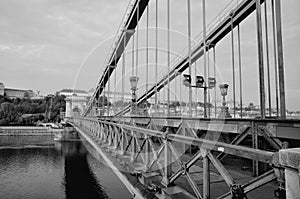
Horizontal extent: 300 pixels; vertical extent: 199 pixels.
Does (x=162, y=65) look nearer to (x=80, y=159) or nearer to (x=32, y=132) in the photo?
(x=80, y=159)

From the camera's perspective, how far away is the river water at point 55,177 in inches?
539

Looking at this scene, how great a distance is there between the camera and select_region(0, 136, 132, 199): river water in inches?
539

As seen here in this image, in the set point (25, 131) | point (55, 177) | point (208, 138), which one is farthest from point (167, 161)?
point (25, 131)

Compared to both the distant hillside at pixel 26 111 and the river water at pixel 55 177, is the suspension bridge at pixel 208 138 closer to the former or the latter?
the river water at pixel 55 177

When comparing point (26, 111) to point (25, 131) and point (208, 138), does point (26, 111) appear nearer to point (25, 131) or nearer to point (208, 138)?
point (25, 131)

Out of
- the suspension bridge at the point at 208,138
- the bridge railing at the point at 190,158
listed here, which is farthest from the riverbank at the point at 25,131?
the bridge railing at the point at 190,158

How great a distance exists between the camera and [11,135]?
133ft

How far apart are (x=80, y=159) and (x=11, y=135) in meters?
23.5

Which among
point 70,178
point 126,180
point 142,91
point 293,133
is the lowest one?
point 70,178

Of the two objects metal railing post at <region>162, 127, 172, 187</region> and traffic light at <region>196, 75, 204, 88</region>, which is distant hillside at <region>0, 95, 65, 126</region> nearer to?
traffic light at <region>196, 75, 204, 88</region>

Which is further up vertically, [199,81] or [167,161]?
[199,81]

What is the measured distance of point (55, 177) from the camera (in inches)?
682

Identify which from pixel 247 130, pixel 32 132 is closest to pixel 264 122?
pixel 247 130

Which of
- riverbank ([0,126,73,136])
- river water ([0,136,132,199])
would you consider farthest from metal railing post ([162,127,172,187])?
riverbank ([0,126,73,136])
